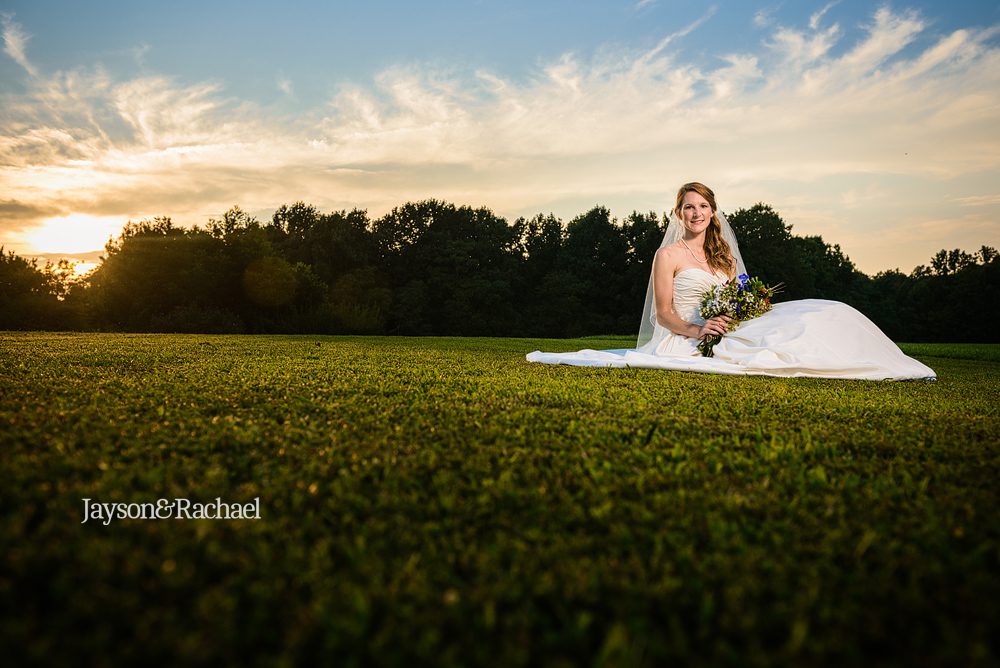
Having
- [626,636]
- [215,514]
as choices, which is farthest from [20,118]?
[626,636]

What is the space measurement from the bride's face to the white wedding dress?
1.79 meters

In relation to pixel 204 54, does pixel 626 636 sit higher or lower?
lower

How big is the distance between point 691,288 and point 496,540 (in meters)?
7.50

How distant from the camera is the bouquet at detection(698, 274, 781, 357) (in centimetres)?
753

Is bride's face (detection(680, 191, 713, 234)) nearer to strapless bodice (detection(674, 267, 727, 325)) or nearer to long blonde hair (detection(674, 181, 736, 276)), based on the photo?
long blonde hair (detection(674, 181, 736, 276))

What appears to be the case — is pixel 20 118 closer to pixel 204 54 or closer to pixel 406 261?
pixel 204 54

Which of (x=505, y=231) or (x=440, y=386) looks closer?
(x=440, y=386)

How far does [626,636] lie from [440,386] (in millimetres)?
3490

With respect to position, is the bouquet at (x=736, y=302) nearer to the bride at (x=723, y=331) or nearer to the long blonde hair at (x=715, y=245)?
the bride at (x=723, y=331)

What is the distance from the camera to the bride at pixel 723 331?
649 cm

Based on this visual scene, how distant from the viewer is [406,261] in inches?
1924

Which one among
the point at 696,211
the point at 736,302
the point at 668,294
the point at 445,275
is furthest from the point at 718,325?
the point at 445,275

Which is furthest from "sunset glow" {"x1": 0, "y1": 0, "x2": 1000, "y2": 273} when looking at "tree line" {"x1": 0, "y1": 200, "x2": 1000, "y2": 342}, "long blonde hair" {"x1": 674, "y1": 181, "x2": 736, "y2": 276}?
"tree line" {"x1": 0, "y1": 200, "x2": 1000, "y2": 342}

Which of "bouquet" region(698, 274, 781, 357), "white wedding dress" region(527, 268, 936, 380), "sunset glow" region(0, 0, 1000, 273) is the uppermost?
"sunset glow" region(0, 0, 1000, 273)
